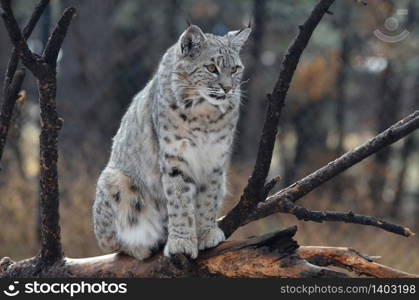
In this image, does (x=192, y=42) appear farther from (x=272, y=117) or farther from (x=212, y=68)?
(x=272, y=117)

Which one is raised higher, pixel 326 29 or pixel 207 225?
pixel 326 29

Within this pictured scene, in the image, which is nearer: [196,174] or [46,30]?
[196,174]

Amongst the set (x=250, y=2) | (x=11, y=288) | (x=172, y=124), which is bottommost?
(x=11, y=288)

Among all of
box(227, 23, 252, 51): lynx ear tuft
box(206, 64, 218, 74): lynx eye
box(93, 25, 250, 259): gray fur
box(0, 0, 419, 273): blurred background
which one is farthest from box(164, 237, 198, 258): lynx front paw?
box(0, 0, 419, 273): blurred background

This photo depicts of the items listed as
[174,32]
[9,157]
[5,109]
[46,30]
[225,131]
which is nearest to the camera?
[5,109]

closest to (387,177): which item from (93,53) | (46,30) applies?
(93,53)

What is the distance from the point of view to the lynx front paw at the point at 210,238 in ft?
11.2

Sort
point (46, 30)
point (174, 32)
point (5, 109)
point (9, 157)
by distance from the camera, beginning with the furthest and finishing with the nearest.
Answer: point (174, 32), point (9, 157), point (46, 30), point (5, 109)

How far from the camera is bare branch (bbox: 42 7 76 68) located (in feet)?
9.07

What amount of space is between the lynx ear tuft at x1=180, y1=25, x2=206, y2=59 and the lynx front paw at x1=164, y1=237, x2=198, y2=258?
94cm

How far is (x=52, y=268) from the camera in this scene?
3.47 m

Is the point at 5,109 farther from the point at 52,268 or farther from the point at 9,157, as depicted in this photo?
the point at 9,157

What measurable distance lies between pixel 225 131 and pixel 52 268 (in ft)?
3.68

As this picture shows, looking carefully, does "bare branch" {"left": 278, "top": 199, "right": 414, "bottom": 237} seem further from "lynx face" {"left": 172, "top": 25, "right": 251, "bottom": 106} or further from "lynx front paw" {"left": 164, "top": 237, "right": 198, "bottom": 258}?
"lynx face" {"left": 172, "top": 25, "right": 251, "bottom": 106}
